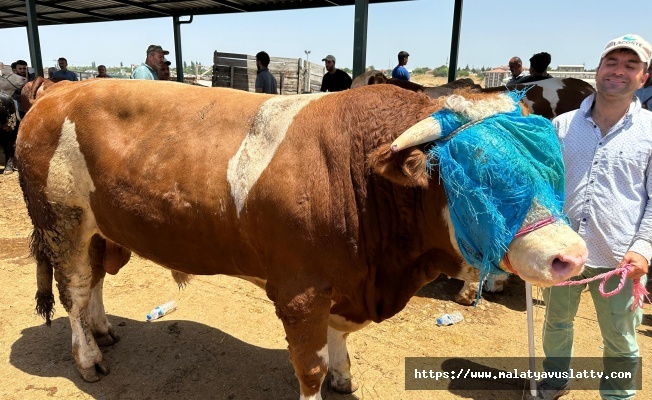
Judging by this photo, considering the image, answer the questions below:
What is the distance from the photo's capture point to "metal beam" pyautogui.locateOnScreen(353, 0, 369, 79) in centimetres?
564

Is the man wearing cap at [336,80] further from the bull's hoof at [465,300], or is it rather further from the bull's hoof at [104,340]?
the bull's hoof at [104,340]

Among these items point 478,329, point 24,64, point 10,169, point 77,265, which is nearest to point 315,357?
point 77,265

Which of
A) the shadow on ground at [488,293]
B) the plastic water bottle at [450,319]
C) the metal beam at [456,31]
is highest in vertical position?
the metal beam at [456,31]

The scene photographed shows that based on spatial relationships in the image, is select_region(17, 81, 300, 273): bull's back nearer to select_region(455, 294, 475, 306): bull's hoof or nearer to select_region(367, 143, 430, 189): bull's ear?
select_region(367, 143, 430, 189): bull's ear

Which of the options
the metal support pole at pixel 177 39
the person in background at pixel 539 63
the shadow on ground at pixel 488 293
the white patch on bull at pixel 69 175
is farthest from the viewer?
the metal support pole at pixel 177 39

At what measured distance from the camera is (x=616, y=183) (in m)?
2.26

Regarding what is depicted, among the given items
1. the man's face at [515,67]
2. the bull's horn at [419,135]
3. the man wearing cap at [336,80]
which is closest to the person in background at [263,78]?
the man wearing cap at [336,80]

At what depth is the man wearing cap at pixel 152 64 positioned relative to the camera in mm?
5710

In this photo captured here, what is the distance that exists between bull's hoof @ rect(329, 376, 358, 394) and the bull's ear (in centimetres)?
167

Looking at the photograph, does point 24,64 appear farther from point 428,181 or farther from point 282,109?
point 428,181

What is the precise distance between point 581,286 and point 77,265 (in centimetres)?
318

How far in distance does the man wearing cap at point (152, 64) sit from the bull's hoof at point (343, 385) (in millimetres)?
4581

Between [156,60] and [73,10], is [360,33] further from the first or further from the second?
[73,10]

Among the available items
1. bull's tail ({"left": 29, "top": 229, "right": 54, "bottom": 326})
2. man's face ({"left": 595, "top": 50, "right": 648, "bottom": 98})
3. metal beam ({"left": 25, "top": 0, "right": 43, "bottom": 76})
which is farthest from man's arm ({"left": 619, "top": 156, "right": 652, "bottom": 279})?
metal beam ({"left": 25, "top": 0, "right": 43, "bottom": 76})
